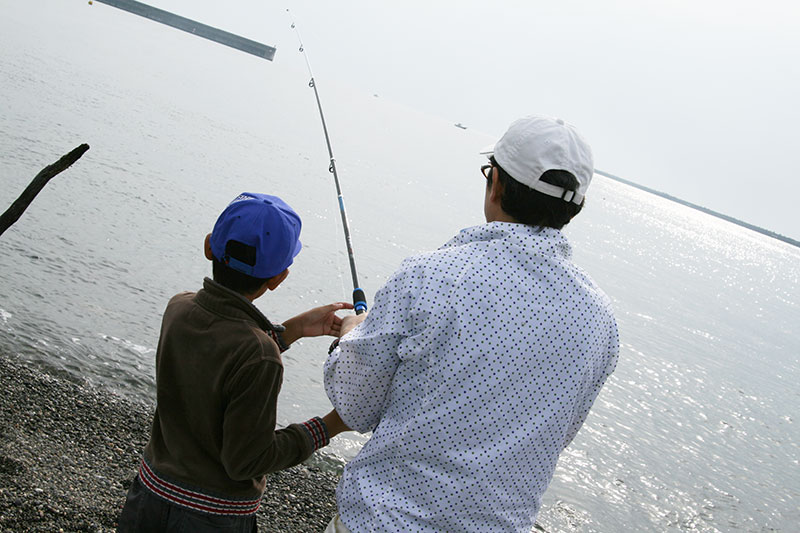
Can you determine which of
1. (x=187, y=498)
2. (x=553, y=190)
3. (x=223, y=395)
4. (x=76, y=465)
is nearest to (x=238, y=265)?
(x=223, y=395)

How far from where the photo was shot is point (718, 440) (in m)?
10.1

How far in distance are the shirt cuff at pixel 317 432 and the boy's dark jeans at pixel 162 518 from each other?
0.90 ft

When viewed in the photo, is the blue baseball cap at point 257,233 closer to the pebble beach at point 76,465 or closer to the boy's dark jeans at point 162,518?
the boy's dark jeans at point 162,518

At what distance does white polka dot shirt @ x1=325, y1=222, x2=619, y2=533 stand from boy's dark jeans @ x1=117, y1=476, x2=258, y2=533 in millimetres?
459

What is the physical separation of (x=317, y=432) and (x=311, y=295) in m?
8.16

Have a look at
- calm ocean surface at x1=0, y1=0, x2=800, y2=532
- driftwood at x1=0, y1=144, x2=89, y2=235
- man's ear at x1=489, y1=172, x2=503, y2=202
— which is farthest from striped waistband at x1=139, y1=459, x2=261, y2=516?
calm ocean surface at x1=0, y1=0, x2=800, y2=532

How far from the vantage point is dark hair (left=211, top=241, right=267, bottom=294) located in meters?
1.81

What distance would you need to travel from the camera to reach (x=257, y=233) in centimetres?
180

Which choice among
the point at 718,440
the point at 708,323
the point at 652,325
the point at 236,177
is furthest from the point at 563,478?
the point at 708,323

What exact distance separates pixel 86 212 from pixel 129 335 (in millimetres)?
4239

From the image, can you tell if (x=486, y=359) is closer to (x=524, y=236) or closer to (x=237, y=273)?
(x=524, y=236)

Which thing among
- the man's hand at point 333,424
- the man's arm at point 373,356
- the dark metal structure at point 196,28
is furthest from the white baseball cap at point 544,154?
the dark metal structure at point 196,28

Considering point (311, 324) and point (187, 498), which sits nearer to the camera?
point (187, 498)

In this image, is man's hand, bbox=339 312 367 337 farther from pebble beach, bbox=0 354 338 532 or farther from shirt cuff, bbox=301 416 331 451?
pebble beach, bbox=0 354 338 532
